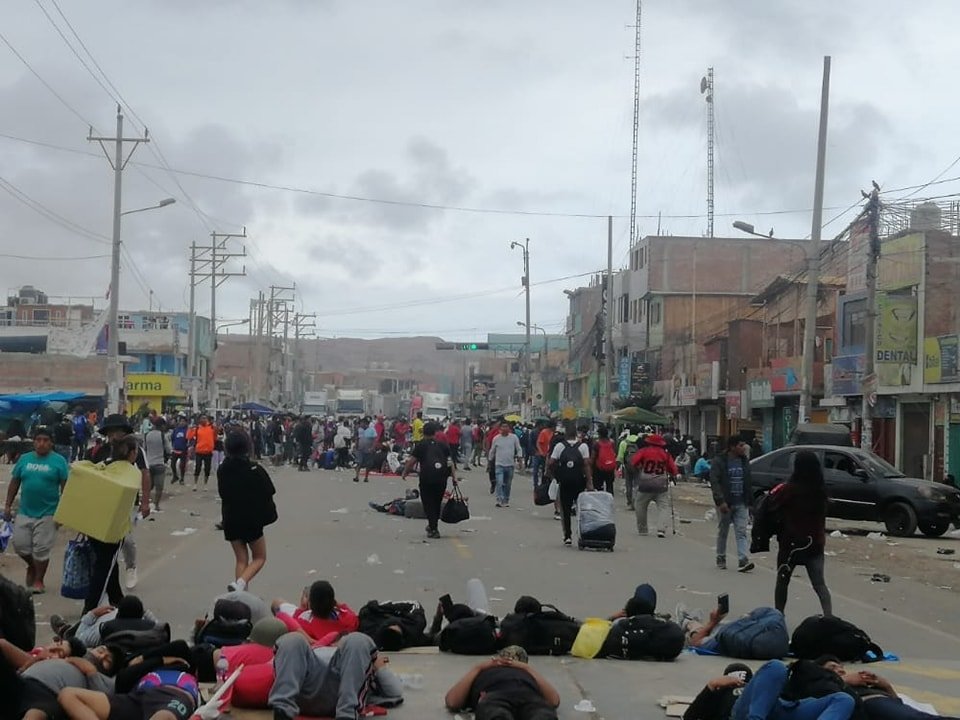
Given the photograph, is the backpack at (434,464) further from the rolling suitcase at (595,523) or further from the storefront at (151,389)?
the storefront at (151,389)

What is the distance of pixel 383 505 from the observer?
2498 cm

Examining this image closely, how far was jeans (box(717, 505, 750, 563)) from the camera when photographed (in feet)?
55.6

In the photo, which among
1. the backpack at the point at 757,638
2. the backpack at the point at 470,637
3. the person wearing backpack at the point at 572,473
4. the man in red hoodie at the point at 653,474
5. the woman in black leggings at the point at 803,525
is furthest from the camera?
the man in red hoodie at the point at 653,474

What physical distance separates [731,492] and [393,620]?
8.21 metres

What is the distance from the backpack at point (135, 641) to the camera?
7699 mm

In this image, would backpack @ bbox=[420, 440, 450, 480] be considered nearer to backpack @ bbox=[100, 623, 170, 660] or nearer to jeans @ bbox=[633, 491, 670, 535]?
jeans @ bbox=[633, 491, 670, 535]

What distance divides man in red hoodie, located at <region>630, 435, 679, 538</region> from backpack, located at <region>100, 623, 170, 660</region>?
12955 millimetres

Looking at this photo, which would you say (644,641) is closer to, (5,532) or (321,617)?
(321,617)

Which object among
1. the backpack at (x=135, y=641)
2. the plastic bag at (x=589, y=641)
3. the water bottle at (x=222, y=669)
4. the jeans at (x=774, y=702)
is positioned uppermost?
the backpack at (x=135, y=641)

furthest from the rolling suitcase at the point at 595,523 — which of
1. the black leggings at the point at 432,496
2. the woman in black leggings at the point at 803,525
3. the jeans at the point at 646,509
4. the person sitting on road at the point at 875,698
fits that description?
the person sitting on road at the point at 875,698

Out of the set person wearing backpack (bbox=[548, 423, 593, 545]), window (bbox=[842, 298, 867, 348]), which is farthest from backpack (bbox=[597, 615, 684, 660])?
window (bbox=[842, 298, 867, 348])

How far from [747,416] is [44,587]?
42543mm

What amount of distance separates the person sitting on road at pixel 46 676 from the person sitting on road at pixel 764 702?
350cm

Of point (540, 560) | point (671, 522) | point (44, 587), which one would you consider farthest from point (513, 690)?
point (671, 522)
